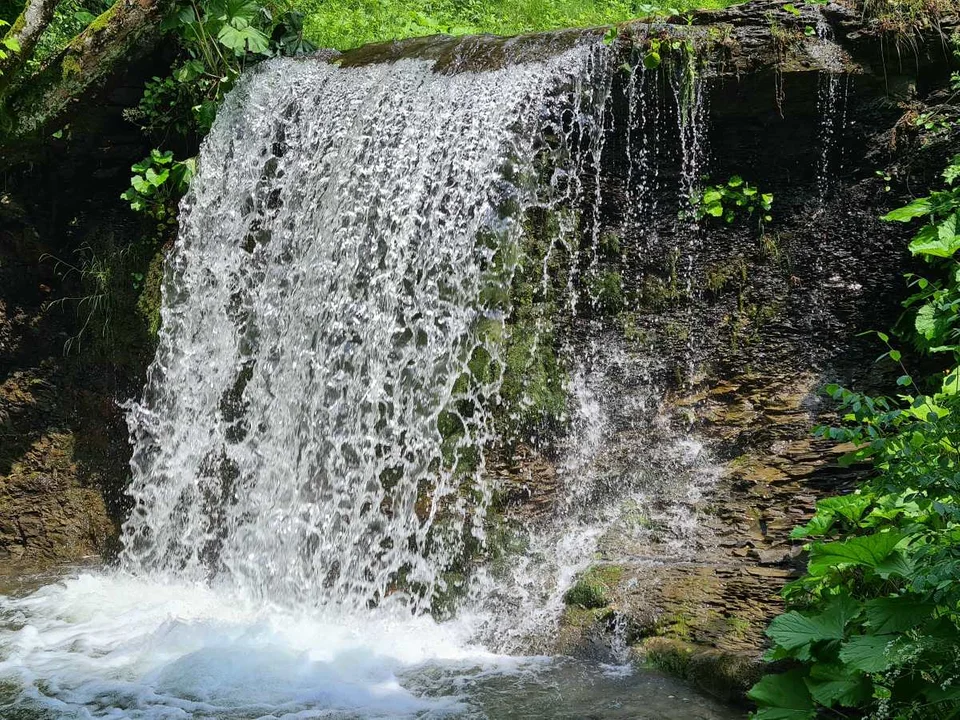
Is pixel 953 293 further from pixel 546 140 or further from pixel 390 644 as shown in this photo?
pixel 390 644

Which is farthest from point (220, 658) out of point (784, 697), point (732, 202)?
point (732, 202)

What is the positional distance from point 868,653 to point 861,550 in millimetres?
368

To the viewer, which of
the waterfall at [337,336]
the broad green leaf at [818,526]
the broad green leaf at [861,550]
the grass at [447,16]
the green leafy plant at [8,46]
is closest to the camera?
the broad green leaf at [861,550]

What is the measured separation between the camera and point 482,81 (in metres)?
5.64

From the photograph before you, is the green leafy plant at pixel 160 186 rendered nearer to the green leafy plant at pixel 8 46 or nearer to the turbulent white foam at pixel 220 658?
the green leafy plant at pixel 8 46

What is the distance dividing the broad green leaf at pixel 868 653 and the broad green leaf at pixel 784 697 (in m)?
0.32

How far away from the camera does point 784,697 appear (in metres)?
3.04

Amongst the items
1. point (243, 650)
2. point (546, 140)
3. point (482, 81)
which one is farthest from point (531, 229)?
point (243, 650)

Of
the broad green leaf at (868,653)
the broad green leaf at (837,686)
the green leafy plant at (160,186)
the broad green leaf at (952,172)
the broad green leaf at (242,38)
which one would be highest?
the broad green leaf at (242,38)

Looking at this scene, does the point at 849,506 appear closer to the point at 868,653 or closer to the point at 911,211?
the point at 868,653

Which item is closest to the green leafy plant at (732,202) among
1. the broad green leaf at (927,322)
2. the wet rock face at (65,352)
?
the broad green leaf at (927,322)

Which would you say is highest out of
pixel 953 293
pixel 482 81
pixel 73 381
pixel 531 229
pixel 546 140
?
pixel 482 81

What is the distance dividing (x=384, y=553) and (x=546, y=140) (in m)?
2.56

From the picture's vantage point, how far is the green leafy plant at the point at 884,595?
2570 mm
